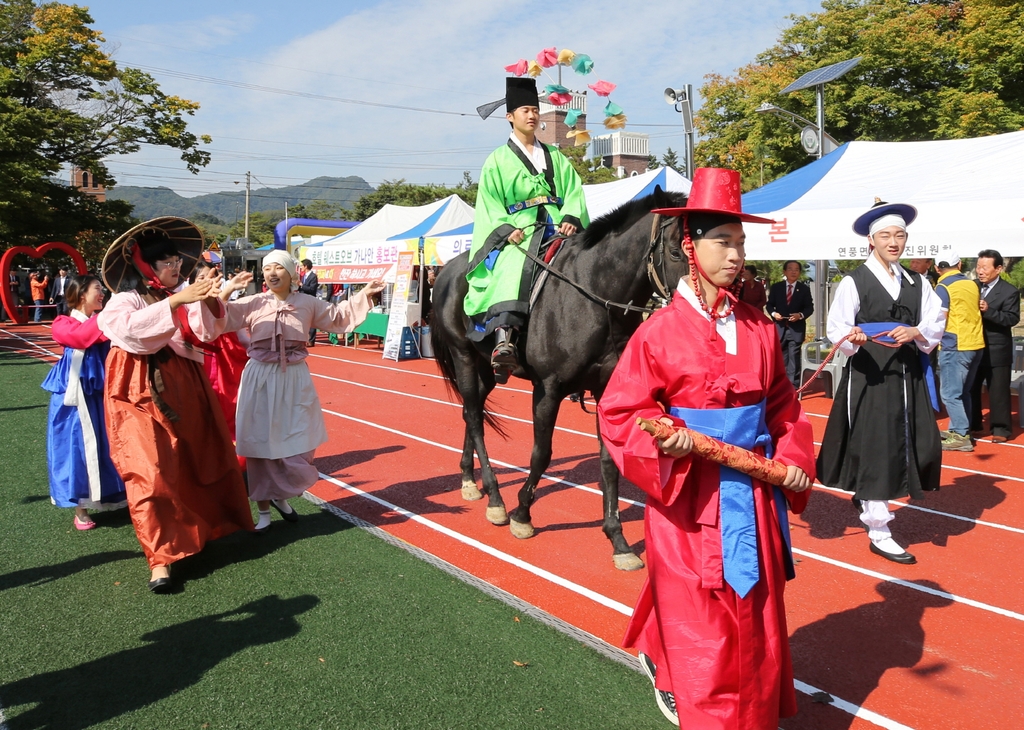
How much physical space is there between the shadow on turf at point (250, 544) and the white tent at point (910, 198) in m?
5.95

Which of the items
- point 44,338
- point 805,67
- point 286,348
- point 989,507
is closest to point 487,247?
point 286,348

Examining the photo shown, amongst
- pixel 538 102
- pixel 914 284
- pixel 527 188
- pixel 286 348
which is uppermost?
pixel 538 102

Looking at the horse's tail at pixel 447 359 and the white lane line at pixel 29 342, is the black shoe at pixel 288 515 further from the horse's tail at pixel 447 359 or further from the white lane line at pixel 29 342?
the white lane line at pixel 29 342

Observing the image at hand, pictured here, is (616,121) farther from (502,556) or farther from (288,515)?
(288,515)

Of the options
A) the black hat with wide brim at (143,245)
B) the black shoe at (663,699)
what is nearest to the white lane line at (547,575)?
the black shoe at (663,699)

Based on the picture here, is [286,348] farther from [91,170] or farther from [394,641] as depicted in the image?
[91,170]

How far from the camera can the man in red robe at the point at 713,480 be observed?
2477 millimetres

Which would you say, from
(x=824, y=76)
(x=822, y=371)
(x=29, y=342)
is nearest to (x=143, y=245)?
(x=822, y=371)

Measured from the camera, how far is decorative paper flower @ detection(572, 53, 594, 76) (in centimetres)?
576

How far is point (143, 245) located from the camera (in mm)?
4523

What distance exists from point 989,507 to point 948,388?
280cm

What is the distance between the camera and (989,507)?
5.91 metres

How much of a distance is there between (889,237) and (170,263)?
14.1ft

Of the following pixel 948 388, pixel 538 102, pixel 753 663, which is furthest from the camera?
pixel 948 388
